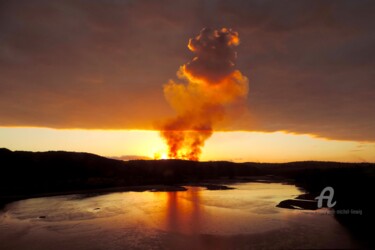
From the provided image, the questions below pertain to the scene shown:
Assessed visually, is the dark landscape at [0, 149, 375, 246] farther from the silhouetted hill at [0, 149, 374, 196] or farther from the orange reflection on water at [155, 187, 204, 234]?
the orange reflection on water at [155, 187, 204, 234]

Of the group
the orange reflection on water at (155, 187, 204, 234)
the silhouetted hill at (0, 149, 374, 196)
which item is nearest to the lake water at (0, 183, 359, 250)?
the orange reflection on water at (155, 187, 204, 234)

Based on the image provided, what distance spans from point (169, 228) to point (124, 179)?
82900 mm

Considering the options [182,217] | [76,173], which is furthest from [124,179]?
[182,217]

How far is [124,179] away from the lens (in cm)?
12031

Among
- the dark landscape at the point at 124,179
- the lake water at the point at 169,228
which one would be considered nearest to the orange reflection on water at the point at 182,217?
the lake water at the point at 169,228

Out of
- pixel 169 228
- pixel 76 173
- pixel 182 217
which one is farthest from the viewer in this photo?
pixel 76 173

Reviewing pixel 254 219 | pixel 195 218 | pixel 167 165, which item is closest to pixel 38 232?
pixel 195 218

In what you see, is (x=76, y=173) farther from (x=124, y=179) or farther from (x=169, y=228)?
(x=169, y=228)

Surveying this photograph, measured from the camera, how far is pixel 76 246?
3247cm

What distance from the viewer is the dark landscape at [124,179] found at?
4441 cm

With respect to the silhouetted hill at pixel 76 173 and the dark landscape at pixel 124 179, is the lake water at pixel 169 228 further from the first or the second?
the silhouetted hill at pixel 76 173

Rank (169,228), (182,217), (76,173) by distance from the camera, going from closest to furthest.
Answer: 1. (169,228)
2. (182,217)
3. (76,173)

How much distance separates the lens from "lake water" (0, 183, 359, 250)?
3238 cm

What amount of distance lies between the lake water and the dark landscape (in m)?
4.89
